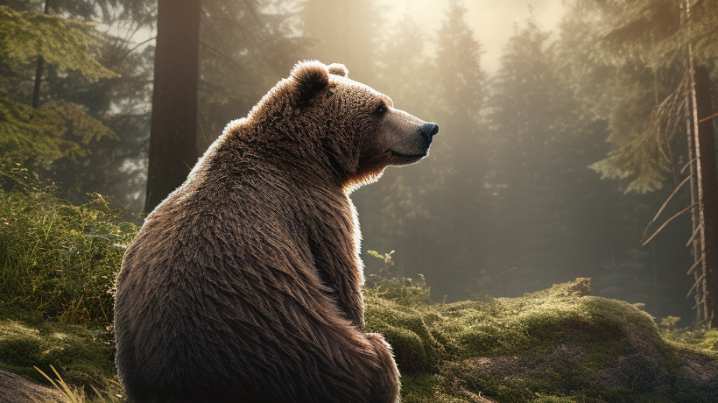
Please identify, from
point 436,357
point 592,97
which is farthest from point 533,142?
point 436,357

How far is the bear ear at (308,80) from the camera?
362cm

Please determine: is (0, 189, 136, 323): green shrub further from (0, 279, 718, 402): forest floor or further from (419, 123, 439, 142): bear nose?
(419, 123, 439, 142): bear nose

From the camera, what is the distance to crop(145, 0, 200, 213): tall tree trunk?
8.28 m

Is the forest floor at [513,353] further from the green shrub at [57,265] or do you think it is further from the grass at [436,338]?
the green shrub at [57,265]

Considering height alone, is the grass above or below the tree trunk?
below

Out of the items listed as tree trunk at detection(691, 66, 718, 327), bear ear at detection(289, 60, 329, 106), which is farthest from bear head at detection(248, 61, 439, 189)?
tree trunk at detection(691, 66, 718, 327)

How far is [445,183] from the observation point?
42.6m

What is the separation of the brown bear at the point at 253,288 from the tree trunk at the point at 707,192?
36.9ft

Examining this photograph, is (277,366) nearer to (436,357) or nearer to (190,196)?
(190,196)

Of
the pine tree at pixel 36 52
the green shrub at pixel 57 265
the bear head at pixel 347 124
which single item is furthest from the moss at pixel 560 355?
the pine tree at pixel 36 52

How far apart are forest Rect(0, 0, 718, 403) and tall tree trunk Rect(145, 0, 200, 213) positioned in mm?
29

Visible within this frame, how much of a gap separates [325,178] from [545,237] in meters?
42.5

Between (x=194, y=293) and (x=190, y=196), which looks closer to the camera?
(x=194, y=293)

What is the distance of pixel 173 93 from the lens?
8.48 m
